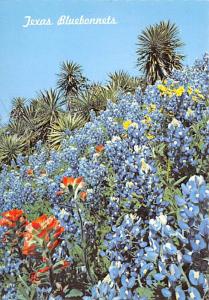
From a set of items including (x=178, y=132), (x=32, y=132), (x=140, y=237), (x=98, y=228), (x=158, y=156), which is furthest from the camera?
(x=32, y=132)

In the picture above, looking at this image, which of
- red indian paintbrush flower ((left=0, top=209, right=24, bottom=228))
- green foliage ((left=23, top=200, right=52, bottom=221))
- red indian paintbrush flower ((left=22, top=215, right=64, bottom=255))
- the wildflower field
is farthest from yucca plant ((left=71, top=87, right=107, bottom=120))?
red indian paintbrush flower ((left=22, top=215, right=64, bottom=255))

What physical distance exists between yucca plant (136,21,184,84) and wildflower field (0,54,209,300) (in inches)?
254

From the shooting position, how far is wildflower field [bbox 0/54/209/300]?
1430mm

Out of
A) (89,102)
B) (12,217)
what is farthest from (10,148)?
(12,217)

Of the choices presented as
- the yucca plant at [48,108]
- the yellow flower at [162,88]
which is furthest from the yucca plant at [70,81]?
the yellow flower at [162,88]

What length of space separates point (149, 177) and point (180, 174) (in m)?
0.60

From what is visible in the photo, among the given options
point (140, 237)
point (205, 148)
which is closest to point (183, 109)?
point (205, 148)

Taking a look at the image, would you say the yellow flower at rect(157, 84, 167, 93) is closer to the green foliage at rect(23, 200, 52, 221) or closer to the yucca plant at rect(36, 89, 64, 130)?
the green foliage at rect(23, 200, 52, 221)

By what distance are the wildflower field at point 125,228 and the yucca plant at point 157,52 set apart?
6.45m

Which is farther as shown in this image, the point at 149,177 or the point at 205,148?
the point at 205,148

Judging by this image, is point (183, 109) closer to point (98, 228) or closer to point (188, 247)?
point (98, 228)

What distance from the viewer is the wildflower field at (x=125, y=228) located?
143 cm

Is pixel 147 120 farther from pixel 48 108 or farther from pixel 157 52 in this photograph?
pixel 48 108

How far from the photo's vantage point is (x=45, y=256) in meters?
1.76
